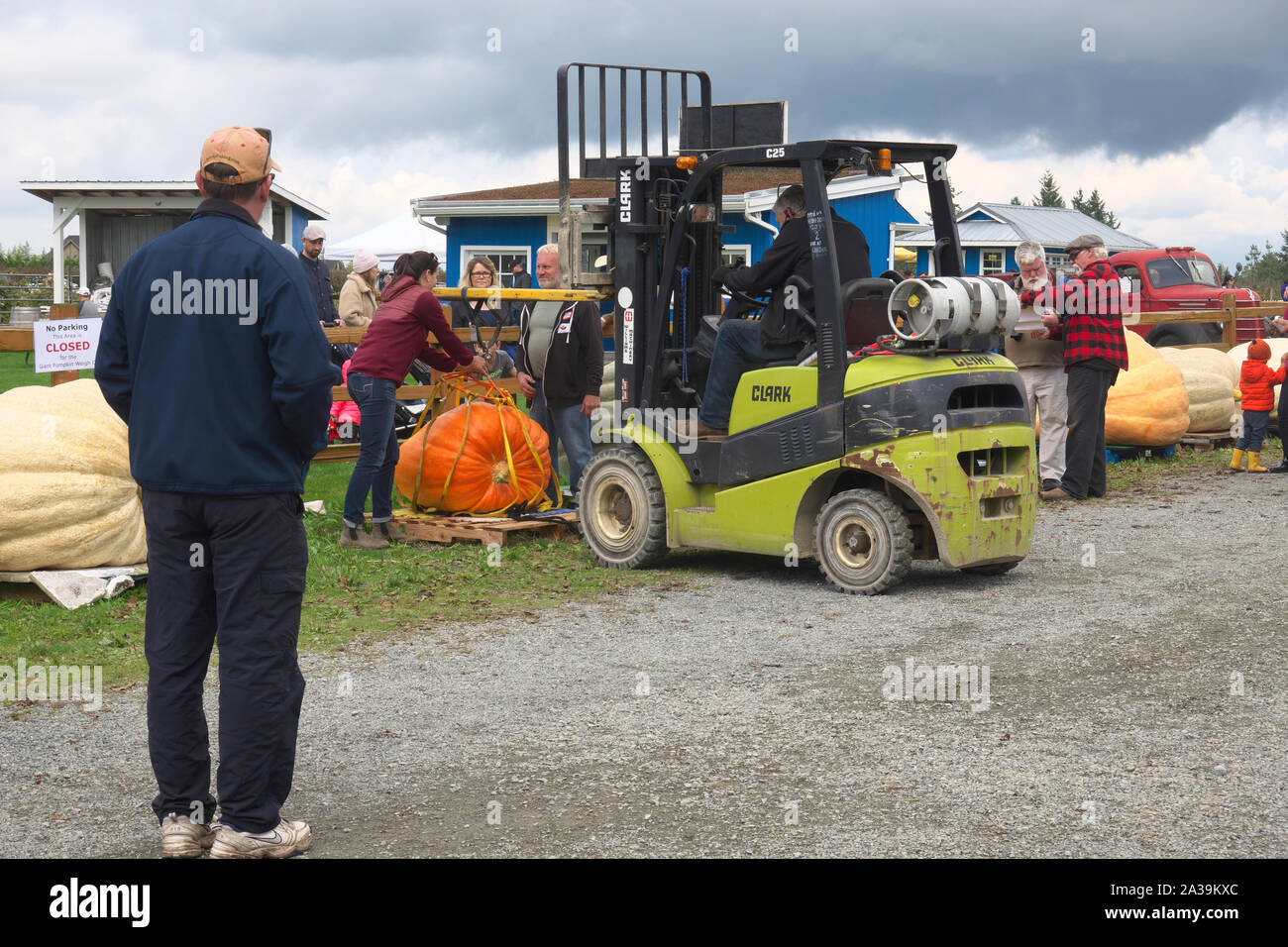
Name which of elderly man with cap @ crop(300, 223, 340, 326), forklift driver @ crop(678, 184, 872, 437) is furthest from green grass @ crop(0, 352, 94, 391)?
forklift driver @ crop(678, 184, 872, 437)

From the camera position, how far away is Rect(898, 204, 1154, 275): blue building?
54.9m

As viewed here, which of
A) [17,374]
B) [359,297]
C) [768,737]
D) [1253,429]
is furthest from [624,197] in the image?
[17,374]

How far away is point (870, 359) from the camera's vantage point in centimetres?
884

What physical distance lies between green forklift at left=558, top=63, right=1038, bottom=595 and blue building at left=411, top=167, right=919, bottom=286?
1678 centimetres

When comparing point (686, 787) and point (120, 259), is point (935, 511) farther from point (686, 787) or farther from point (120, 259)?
point (120, 259)

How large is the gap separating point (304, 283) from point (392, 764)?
202 centimetres

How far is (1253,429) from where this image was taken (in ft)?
51.2

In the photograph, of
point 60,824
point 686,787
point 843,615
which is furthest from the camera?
point 843,615

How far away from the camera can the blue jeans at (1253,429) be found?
1556cm

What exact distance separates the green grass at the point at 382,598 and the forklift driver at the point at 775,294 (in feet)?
4.31

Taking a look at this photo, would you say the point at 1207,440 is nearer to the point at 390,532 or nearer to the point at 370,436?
the point at 390,532

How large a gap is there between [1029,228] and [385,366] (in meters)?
52.9

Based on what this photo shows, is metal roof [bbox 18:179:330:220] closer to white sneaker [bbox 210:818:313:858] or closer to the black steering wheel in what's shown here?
the black steering wheel

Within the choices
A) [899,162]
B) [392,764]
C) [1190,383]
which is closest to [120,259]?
[1190,383]
